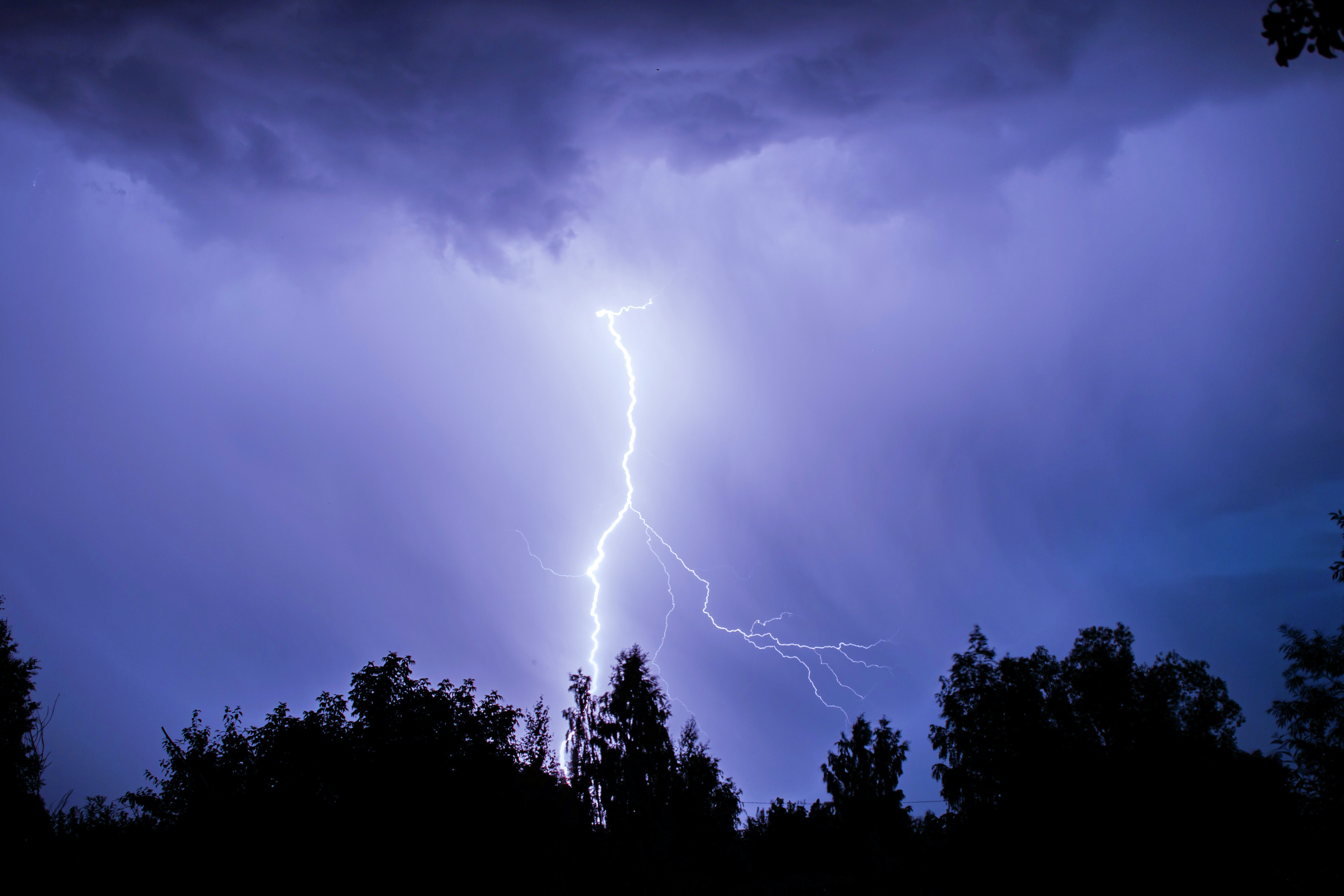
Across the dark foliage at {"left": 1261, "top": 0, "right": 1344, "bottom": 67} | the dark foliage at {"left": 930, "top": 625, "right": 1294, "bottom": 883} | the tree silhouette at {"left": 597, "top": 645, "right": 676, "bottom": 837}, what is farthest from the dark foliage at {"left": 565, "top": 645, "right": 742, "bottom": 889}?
the dark foliage at {"left": 1261, "top": 0, "right": 1344, "bottom": 67}

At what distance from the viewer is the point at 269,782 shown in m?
12.9

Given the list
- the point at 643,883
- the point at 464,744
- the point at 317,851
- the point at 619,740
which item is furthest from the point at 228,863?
the point at 619,740

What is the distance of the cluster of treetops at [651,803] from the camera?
11.0 meters

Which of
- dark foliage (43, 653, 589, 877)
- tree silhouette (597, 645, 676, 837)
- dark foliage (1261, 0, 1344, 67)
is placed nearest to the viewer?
dark foliage (1261, 0, 1344, 67)

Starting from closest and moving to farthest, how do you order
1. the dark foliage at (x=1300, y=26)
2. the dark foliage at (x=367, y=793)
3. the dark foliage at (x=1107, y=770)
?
the dark foliage at (x=1300, y=26) < the dark foliage at (x=367, y=793) < the dark foliage at (x=1107, y=770)

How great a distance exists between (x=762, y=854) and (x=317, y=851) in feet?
101

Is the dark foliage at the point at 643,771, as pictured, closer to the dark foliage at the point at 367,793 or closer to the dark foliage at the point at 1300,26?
the dark foliage at the point at 367,793

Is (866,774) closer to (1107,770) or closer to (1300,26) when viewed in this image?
(1107,770)

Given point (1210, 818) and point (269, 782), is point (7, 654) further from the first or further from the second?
point (1210, 818)

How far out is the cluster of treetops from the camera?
11031mm

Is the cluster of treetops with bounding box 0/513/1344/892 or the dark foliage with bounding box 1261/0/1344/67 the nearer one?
the dark foliage with bounding box 1261/0/1344/67

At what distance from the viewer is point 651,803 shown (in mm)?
23531

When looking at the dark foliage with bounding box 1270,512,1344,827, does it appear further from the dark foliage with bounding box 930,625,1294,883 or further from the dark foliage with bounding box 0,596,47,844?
the dark foliage with bounding box 0,596,47,844

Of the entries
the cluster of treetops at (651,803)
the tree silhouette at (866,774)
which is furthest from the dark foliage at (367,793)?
the tree silhouette at (866,774)
